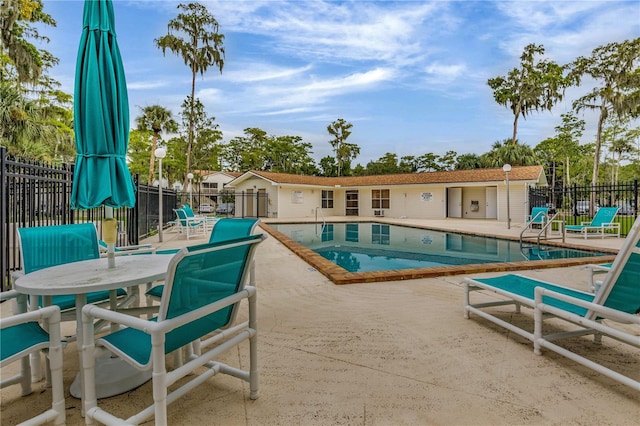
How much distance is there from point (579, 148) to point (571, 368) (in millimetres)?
35414

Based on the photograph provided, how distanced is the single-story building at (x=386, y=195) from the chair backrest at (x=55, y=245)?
16.8m

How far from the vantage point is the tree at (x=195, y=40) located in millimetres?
21266

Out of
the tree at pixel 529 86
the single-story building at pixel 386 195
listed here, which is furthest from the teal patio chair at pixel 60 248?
the tree at pixel 529 86

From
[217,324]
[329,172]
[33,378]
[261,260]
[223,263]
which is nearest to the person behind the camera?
[223,263]

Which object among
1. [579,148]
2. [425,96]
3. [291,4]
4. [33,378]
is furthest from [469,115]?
[33,378]

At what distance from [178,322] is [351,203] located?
2302 cm

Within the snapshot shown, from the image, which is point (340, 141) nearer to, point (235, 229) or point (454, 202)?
point (454, 202)

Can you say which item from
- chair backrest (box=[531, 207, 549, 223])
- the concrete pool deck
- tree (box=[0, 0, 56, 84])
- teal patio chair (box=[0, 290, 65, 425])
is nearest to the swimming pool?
chair backrest (box=[531, 207, 549, 223])

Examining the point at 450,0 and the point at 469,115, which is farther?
the point at 469,115

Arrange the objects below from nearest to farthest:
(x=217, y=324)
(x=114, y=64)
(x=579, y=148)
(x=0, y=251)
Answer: (x=217, y=324) < (x=114, y=64) < (x=0, y=251) < (x=579, y=148)

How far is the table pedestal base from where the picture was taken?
6.51ft

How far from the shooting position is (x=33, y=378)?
2.15 meters

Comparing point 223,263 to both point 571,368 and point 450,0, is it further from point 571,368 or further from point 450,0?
point 450,0

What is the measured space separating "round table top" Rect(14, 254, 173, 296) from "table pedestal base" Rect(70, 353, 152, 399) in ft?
1.81
